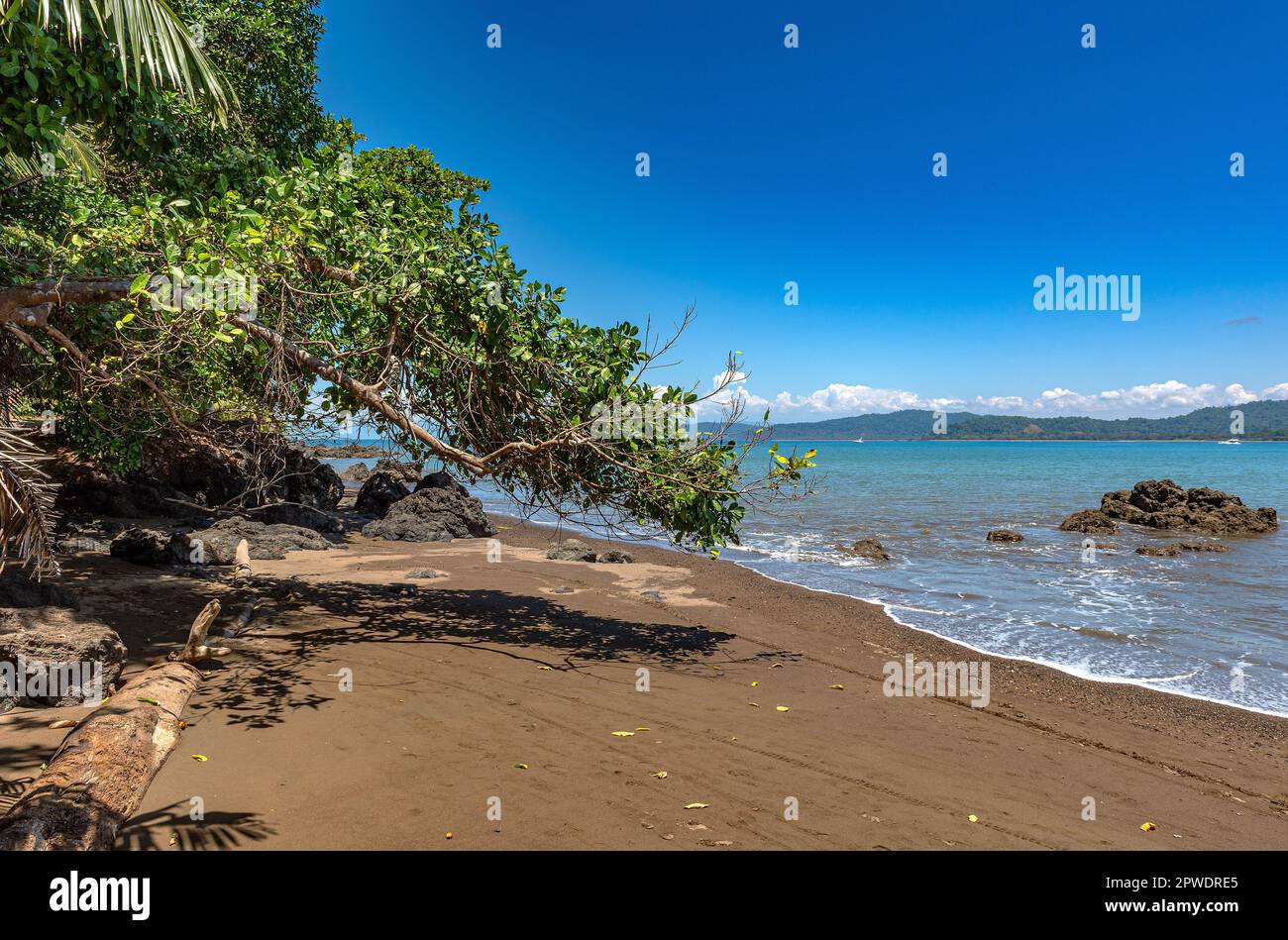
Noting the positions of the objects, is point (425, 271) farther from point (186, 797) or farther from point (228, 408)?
point (228, 408)

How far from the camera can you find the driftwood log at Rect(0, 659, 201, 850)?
3.65m

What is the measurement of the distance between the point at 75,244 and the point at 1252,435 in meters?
264

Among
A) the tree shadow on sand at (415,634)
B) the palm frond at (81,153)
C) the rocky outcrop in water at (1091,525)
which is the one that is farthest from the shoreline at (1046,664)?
the rocky outcrop in water at (1091,525)

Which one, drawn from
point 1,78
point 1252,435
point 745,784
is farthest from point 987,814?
point 1252,435

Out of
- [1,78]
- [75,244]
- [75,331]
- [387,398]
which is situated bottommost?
[387,398]

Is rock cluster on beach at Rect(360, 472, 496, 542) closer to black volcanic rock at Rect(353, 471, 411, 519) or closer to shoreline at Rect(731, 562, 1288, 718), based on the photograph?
black volcanic rock at Rect(353, 471, 411, 519)

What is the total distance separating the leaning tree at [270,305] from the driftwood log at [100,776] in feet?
10.8

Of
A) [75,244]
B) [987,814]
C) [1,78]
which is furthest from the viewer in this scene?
[75,244]

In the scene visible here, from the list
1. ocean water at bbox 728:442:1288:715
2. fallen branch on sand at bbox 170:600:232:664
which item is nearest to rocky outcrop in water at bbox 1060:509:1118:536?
ocean water at bbox 728:442:1288:715

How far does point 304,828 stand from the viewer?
421 cm

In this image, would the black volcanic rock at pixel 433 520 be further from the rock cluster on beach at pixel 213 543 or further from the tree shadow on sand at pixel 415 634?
the tree shadow on sand at pixel 415 634

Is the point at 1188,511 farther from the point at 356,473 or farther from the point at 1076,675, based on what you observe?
the point at 356,473

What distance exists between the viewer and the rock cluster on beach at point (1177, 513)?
2539cm

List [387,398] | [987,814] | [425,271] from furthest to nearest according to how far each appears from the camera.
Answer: [387,398] → [425,271] → [987,814]
